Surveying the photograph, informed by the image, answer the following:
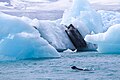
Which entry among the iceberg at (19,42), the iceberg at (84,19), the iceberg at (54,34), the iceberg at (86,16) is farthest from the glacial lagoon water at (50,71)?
the iceberg at (86,16)

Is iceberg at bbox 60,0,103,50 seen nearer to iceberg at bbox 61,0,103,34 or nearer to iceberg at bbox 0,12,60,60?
iceberg at bbox 61,0,103,34

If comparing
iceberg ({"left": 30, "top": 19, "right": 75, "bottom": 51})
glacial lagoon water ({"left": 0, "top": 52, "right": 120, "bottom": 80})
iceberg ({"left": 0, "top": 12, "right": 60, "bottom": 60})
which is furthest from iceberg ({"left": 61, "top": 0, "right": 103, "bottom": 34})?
glacial lagoon water ({"left": 0, "top": 52, "right": 120, "bottom": 80})

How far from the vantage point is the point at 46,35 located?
181ft

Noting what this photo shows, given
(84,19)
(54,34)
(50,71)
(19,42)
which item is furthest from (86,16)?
(50,71)

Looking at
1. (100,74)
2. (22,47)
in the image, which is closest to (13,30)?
(22,47)

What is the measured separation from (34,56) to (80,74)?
38.6 feet

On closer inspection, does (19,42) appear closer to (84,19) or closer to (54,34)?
(54,34)

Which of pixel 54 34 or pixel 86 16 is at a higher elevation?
pixel 86 16

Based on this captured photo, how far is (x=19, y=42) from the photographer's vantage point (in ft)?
119

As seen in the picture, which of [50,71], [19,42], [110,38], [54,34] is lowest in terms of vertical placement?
[50,71]

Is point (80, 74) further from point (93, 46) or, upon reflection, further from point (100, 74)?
point (93, 46)

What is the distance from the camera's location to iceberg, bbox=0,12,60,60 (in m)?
35.8

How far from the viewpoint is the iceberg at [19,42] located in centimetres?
3584

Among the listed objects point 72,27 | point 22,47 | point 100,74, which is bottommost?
point 100,74
